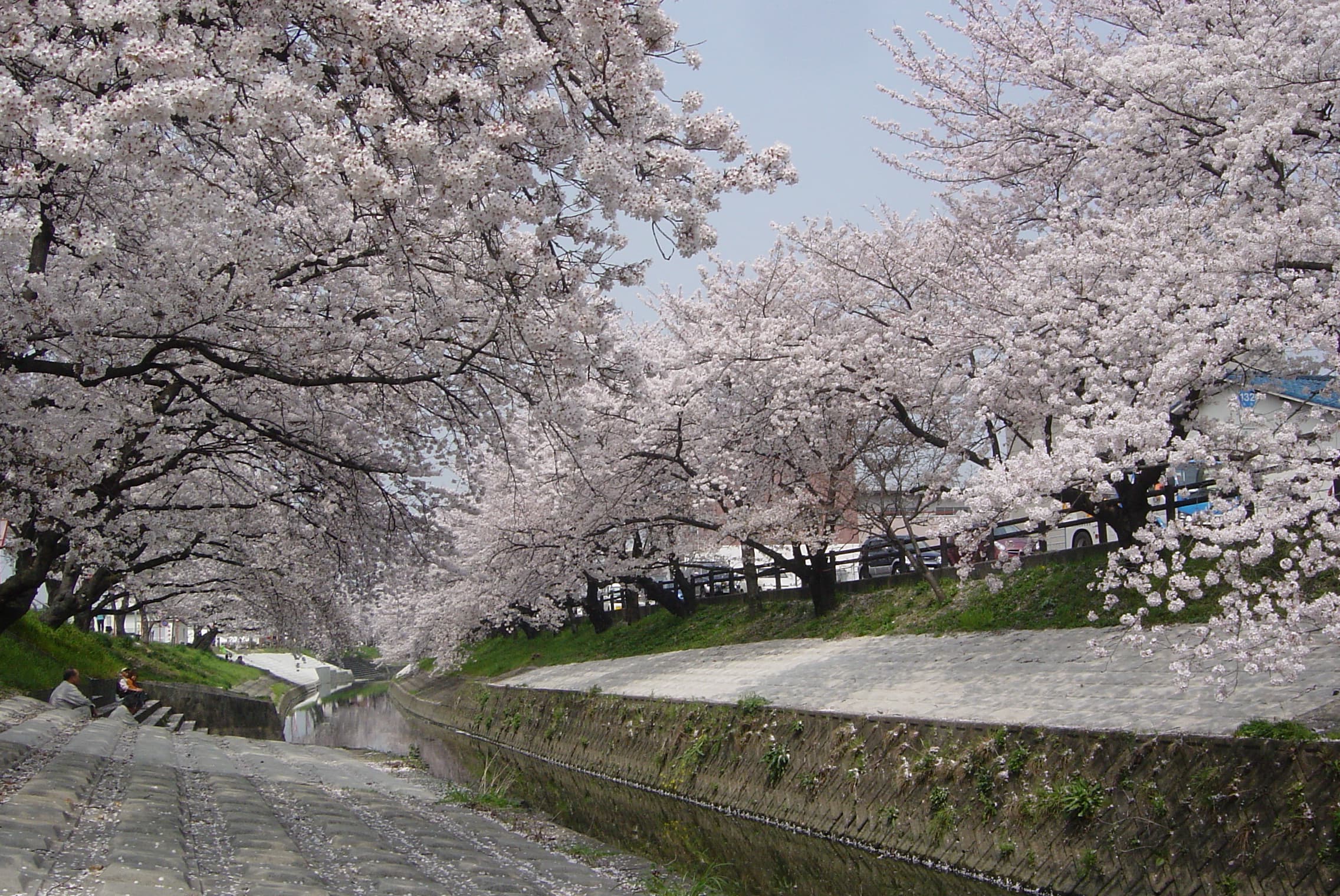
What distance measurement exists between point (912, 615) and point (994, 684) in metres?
6.10

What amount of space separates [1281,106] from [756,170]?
7182mm

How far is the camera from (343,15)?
5695 millimetres

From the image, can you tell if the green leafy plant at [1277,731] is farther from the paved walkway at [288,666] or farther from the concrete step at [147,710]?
the paved walkway at [288,666]

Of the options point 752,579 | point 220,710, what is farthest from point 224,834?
point 220,710

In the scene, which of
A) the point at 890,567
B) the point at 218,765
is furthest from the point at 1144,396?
the point at 890,567

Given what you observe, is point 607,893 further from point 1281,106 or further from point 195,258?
point 1281,106

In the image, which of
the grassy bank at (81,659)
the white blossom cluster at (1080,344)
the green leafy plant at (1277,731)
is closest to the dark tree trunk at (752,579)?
the white blossom cluster at (1080,344)

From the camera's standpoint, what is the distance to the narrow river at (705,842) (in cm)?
945

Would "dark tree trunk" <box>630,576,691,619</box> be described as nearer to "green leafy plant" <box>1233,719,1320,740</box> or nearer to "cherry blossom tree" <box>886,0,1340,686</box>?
"cherry blossom tree" <box>886,0,1340,686</box>

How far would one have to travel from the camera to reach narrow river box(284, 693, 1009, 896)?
31.0 ft

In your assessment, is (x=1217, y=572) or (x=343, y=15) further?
(x=1217, y=572)

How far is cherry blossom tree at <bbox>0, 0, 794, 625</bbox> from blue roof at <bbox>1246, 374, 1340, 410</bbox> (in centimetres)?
622

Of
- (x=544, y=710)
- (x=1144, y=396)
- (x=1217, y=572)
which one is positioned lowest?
(x=544, y=710)

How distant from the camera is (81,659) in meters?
25.6
